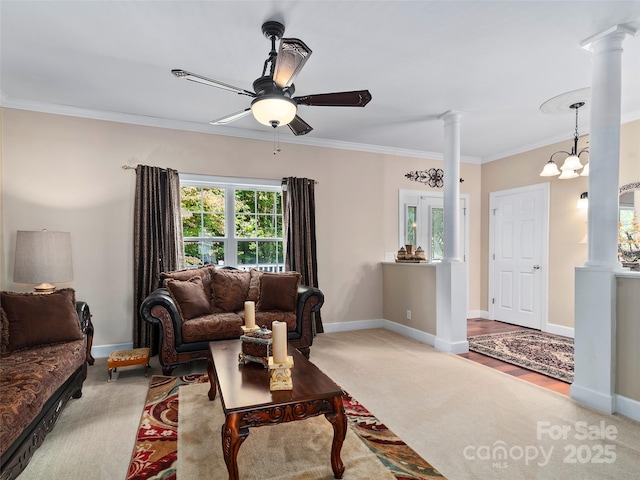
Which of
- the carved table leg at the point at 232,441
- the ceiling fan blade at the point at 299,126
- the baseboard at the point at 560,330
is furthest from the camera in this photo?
the baseboard at the point at 560,330

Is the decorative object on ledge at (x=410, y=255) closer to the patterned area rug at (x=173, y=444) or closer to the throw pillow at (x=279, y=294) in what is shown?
the throw pillow at (x=279, y=294)

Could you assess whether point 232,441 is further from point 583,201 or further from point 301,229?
point 583,201

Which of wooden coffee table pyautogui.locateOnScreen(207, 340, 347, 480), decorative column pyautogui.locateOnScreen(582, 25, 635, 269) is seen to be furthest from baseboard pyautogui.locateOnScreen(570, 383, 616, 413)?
wooden coffee table pyautogui.locateOnScreen(207, 340, 347, 480)

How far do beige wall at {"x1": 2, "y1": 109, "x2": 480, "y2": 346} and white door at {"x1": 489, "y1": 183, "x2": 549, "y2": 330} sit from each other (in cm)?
234

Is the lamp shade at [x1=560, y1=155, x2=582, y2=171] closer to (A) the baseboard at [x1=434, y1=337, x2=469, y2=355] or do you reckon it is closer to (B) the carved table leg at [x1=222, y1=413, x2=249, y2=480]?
(A) the baseboard at [x1=434, y1=337, x2=469, y2=355]

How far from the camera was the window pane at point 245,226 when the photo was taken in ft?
15.7

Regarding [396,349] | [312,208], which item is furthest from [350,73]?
[396,349]

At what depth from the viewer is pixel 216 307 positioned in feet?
13.0

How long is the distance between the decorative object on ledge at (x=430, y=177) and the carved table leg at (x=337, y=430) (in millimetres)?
4469

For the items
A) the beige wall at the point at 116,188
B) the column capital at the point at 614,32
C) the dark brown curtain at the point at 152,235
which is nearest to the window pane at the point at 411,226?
the beige wall at the point at 116,188

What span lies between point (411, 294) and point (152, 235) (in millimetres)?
3370

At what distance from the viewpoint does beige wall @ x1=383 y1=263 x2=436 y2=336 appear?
4457 mm

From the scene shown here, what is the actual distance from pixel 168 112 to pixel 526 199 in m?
5.14

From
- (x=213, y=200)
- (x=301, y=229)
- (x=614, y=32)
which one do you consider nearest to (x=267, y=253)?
(x=301, y=229)
